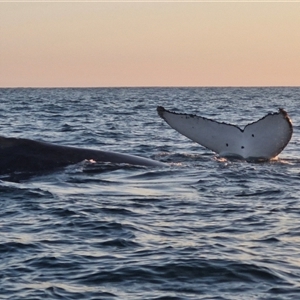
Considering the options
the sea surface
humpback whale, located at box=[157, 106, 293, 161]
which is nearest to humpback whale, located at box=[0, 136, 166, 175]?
the sea surface

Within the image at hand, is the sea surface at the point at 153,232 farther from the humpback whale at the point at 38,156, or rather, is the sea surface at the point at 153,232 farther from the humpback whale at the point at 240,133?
the humpback whale at the point at 240,133

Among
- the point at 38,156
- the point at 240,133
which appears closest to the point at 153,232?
the point at 38,156

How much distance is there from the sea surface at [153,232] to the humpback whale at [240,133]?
259 millimetres

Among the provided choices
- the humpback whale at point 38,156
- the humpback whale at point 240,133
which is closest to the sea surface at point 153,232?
the humpback whale at point 38,156

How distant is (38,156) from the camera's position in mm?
11797

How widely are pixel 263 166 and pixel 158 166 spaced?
173 centimetres

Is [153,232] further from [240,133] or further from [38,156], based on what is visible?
[240,133]

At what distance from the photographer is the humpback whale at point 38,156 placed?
37.7ft

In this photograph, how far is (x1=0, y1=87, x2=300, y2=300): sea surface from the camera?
7.16 metres

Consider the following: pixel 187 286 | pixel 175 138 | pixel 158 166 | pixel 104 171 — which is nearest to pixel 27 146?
pixel 104 171

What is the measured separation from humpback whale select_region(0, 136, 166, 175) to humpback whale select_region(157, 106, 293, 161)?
1.01m

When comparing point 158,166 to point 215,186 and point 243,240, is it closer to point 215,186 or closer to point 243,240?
point 215,186

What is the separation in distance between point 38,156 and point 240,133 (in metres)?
3.37

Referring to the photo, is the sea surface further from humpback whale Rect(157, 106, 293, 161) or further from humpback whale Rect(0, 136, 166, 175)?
humpback whale Rect(157, 106, 293, 161)
